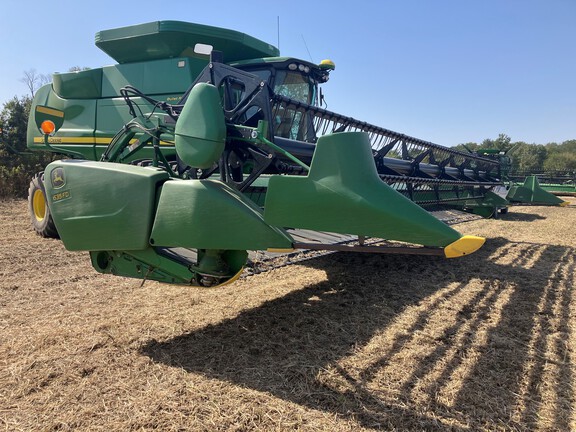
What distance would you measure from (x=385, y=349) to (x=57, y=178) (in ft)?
7.65

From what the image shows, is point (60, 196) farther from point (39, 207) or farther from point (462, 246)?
point (39, 207)

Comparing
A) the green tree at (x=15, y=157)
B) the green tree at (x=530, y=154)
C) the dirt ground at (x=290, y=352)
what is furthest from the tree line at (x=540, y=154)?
the dirt ground at (x=290, y=352)

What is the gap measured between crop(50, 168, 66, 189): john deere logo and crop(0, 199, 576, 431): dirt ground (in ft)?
3.03

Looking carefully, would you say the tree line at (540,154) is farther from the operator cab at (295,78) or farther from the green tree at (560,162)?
the operator cab at (295,78)

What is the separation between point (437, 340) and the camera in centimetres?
252

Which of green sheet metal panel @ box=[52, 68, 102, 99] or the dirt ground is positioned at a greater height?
green sheet metal panel @ box=[52, 68, 102, 99]

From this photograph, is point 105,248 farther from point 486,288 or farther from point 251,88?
point 486,288

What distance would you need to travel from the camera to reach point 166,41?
16.8ft

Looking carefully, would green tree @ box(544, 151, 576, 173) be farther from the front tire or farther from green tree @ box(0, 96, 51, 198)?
the front tire

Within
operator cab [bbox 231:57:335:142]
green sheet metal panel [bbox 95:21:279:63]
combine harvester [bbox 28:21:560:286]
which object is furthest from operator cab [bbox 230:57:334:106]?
combine harvester [bbox 28:21:560:286]

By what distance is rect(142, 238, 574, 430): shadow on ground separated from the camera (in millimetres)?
1781

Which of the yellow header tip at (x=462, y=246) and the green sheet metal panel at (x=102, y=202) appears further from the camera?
the green sheet metal panel at (x=102, y=202)

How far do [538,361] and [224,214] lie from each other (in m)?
1.94

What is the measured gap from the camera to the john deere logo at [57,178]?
258cm
